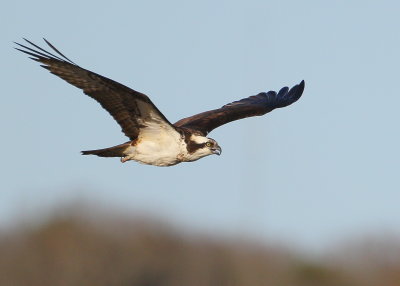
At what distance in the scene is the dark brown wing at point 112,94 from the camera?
17.1m

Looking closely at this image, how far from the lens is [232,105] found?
22.2 meters

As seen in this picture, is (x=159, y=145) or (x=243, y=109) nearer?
(x=159, y=145)

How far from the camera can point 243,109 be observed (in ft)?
70.4

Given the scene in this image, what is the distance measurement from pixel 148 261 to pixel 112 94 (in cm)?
3089

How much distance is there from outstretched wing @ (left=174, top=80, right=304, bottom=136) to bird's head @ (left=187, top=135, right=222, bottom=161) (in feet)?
2.77

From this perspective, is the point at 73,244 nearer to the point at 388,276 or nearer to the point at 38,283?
the point at 38,283

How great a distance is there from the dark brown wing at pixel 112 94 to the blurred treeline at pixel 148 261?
894 inches

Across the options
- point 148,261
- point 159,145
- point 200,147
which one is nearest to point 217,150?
point 200,147

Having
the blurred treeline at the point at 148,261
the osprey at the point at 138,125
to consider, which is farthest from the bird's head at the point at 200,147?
the blurred treeline at the point at 148,261

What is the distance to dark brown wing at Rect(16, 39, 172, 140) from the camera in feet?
56.1

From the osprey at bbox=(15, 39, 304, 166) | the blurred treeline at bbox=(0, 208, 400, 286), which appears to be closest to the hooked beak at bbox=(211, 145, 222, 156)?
the osprey at bbox=(15, 39, 304, 166)

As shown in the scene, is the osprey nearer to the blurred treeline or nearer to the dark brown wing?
the dark brown wing

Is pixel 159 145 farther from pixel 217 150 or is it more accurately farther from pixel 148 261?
pixel 148 261

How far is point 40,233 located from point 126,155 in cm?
2873
